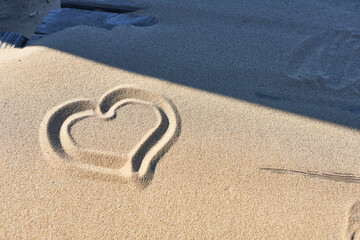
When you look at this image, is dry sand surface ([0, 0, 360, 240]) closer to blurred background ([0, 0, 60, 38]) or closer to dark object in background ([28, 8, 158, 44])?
dark object in background ([28, 8, 158, 44])

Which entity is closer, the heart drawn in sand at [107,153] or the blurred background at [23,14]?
the heart drawn in sand at [107,153]

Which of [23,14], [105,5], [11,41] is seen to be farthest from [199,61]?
[23,14]

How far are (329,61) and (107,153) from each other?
4.90ft

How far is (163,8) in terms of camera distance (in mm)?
2545

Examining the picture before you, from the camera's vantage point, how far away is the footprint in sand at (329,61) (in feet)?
6.59

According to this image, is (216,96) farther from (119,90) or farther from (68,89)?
(68,89)

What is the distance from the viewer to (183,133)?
165 cm

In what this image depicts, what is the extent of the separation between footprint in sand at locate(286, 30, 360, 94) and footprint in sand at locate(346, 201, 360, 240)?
0.80 meters

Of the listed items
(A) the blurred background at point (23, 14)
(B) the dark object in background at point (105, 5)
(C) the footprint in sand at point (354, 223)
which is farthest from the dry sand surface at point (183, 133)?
(A) the blurred background at point (23, 14)

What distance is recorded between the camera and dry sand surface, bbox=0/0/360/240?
1.34 meters

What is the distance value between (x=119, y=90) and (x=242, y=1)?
140 centimetres

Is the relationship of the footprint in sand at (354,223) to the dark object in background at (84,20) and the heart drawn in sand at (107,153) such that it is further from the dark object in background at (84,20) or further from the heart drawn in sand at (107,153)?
the dark object in background at (84,20)

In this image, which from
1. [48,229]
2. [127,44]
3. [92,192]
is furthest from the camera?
[127,44]

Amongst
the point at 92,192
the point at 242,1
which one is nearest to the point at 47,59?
the point at 92,192
